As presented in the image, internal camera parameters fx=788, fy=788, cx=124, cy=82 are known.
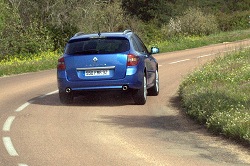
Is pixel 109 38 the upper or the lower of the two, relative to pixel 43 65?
upper

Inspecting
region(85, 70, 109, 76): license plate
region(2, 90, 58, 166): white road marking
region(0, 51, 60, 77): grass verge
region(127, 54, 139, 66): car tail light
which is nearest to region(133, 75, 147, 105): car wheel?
region(127, 54, 139, 66): car tail light

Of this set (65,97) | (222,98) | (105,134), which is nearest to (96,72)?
(65,97)

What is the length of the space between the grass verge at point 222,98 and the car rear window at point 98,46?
167 cm

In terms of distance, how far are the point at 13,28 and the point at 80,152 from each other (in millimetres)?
28535

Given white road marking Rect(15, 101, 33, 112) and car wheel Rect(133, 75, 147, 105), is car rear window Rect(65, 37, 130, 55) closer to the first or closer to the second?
car wheel Rect(133, 75, 147, 105)

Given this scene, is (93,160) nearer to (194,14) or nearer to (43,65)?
(43,65)

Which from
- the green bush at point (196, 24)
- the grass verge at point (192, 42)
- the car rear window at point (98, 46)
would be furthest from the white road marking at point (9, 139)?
the green bush at point (196, 24)

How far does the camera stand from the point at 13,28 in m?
38.7

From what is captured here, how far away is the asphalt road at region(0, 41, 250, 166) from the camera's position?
1020 centimetres

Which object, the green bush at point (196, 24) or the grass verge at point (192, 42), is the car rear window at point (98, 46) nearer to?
the grass verge at point (192, 42)

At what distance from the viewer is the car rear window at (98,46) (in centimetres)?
1645

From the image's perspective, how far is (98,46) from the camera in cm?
1653

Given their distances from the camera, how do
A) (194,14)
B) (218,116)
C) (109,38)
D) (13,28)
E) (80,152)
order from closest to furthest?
(80,152), (218,116), (109,38), (13,28), (194,14)

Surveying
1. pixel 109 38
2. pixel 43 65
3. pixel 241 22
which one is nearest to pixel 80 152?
pixel 109 38
